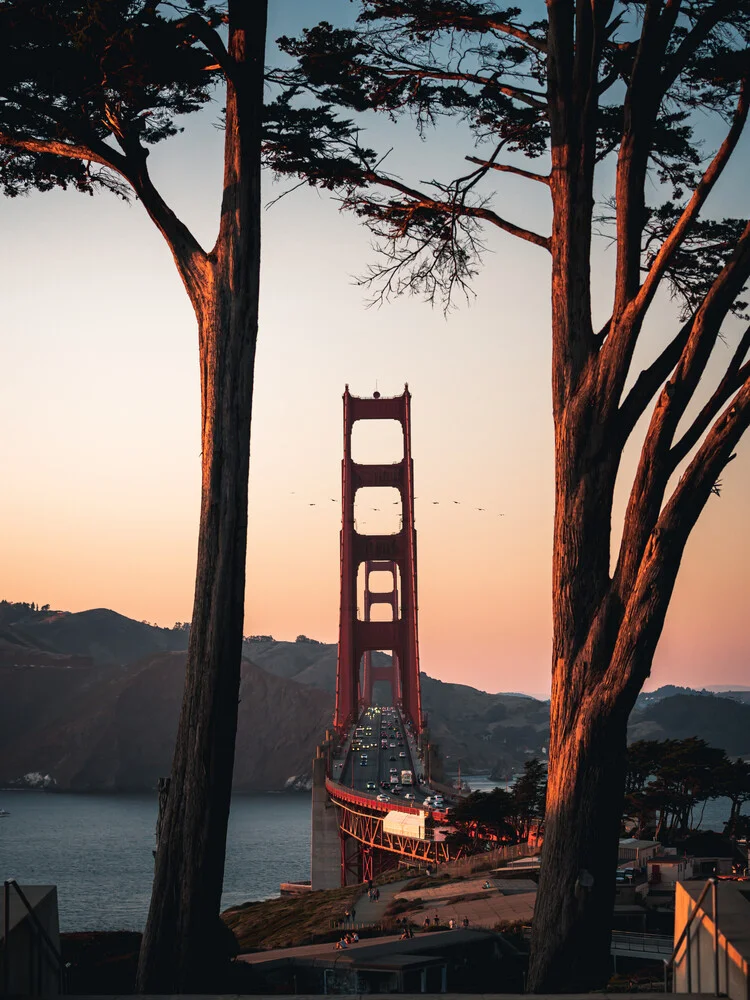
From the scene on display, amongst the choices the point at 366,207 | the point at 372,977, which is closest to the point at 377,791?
the point at 372,977

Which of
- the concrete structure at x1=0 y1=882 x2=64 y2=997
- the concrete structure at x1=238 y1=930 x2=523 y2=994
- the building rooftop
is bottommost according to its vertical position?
the concrete structure at x1=238 y1=930 x2=523 y2=994

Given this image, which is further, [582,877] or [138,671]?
[138,671]

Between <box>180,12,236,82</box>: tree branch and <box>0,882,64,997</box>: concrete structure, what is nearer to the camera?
<box>0,882,64,997</box>: concrete structure

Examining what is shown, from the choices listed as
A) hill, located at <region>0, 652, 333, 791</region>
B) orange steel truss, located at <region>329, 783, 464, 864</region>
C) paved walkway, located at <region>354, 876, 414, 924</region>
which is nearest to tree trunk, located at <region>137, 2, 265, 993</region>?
paved walkway, located at <region>354, 876, 414, 924</region>

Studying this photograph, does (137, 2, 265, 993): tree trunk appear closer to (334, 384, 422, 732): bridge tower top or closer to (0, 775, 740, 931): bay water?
(0, 775, 740, 931): bay water

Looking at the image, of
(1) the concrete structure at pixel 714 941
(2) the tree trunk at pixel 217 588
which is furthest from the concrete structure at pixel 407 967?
(1) the concrete structure at pixel 714 941

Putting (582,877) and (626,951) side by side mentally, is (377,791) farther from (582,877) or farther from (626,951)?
(582,877)

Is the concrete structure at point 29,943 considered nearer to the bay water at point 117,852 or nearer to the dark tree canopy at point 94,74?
the dark tree canopy at point 94,74
